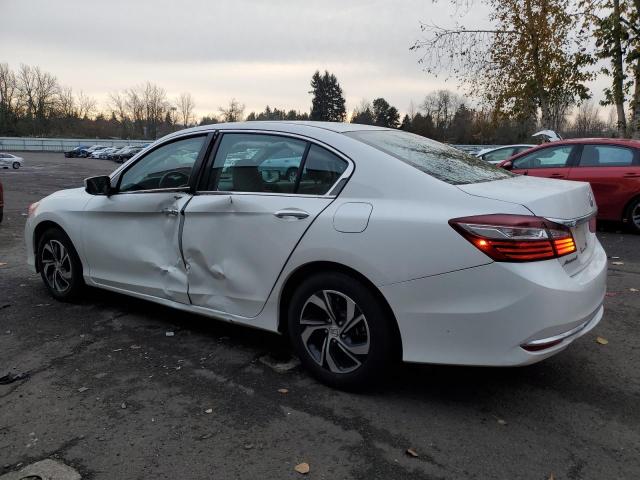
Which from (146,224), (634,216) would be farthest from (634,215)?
(146,224)

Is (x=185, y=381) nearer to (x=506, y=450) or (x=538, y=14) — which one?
(x=506, y=450)

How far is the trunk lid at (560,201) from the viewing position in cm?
283

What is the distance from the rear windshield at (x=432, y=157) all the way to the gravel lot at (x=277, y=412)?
4.19ft

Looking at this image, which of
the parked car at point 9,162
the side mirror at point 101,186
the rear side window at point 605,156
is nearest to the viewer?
the side mirror at point 101,186

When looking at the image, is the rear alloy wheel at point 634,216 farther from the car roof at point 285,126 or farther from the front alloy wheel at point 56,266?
the front alloy wheel at point 56,266

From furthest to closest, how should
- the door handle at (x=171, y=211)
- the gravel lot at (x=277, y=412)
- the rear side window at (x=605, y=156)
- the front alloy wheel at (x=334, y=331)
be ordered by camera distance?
the rear side window at (x=605, y=156) < the door handle at (x=171, y=211) < the front alloy wheel at (x=334, y=331) < the gravel lot at (x=277, y=412)

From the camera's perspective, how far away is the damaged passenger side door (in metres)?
3.96

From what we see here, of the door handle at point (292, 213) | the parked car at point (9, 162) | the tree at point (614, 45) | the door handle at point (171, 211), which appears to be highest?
the tree at point (614, 45)

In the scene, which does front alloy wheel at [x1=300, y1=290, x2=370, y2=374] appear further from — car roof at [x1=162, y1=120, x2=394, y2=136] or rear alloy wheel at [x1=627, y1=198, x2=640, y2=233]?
rear alloy wheel at [x1=627, y1=198, x2=640, y2=233]

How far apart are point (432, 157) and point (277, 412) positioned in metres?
1.85

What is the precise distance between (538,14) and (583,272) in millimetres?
16691

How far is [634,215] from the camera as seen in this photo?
8.85 meters

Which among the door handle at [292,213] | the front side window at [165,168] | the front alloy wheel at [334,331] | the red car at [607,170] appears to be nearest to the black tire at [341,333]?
the front alloy wheel at [334,331]

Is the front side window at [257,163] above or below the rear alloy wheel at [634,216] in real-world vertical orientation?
above
